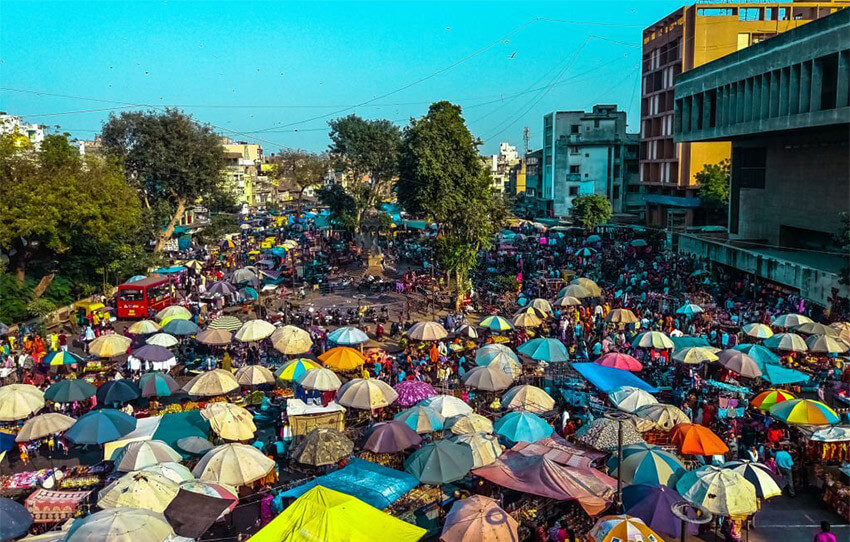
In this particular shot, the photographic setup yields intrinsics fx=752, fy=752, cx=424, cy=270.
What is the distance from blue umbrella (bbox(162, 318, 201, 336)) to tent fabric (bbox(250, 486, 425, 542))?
1402 cm

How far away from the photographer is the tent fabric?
8.57 meters

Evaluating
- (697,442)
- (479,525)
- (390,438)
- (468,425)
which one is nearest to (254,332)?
(390,438)

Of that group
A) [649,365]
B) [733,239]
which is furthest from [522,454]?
[733,239]

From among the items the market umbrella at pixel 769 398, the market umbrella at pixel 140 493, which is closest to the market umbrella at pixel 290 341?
the market umbrella at pixel 140 493

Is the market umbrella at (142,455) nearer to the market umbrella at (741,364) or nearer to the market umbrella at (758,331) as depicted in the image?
the market umbrella at (741,364)

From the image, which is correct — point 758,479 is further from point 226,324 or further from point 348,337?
point 226,324

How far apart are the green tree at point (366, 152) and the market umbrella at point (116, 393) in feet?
104

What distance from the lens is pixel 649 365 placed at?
64.5 ft

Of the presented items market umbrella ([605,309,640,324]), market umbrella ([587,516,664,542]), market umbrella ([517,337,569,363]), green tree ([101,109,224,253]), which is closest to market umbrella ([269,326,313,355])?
market umbrella ([517,337,569,363])

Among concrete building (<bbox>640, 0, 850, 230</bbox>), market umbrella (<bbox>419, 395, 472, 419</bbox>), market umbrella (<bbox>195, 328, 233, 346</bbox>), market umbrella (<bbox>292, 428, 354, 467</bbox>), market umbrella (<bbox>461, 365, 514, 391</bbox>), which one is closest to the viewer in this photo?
market umbrella (<bbox>292, 428, 354, 467</bbox>)

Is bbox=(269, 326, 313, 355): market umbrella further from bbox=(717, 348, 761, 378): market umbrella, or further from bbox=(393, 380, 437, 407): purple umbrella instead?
bbox=(717, 348, 761, 378): market umbrella

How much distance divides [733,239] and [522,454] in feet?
107

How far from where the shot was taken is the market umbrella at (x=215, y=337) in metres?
20.7

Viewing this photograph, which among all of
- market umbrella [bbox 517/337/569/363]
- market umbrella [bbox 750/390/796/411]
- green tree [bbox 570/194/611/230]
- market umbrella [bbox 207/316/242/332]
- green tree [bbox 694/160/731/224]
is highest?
green tree [bbox 694/160/731/224]
